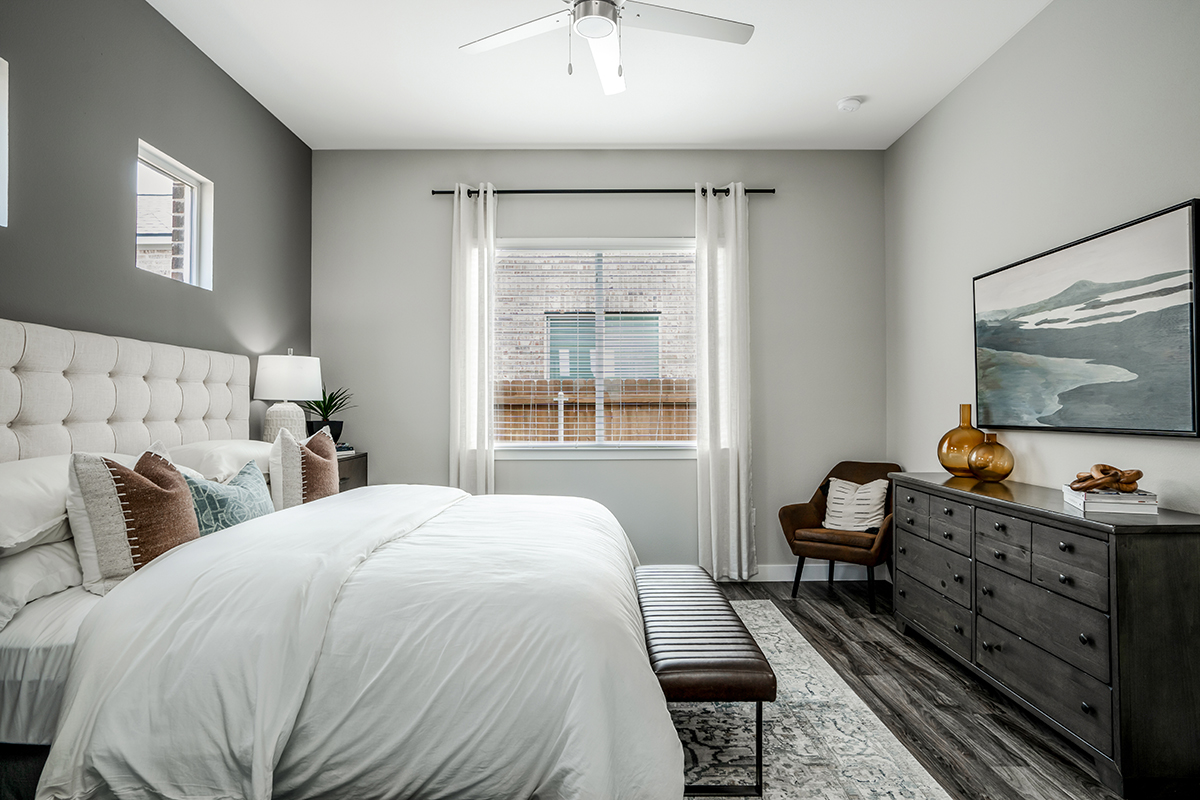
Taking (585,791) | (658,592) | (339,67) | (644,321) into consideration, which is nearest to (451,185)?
(339,67)

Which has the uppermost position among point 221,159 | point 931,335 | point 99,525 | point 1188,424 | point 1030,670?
point 221,159

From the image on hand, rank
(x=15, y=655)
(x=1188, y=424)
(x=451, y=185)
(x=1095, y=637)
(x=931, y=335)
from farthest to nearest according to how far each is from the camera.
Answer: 1. (x=451, y=185)
2. (x=931, y=335)
3. (x=1188, y=424)
4. (x=1095, y=637)
5. (x=15, y=655)

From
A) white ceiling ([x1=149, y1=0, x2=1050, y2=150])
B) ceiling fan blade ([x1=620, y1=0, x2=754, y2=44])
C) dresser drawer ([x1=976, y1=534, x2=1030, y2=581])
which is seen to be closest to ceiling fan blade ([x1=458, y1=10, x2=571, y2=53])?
ceiling fan blade ([x1=620, y1=0, x2=754, y2=44])

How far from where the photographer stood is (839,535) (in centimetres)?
378

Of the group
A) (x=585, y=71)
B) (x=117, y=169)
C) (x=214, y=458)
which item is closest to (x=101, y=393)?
(x=214, y=458)

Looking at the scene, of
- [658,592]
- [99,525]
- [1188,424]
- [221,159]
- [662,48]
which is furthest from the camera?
[221,159]

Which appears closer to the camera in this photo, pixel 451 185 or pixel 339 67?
pixel 339 67

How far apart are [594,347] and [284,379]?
1943 mm

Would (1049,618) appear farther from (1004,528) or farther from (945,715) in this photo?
(945,715)

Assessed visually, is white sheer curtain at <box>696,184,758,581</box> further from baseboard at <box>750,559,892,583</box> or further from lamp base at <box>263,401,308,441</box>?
lamp base at <box>263,401,308,441</box>

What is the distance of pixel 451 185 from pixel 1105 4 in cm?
354

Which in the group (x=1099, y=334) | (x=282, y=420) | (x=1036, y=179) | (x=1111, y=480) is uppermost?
(x=1036, y=179)

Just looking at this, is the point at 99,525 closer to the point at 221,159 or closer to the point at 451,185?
the point at 221,159

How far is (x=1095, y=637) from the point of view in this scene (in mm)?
2021
